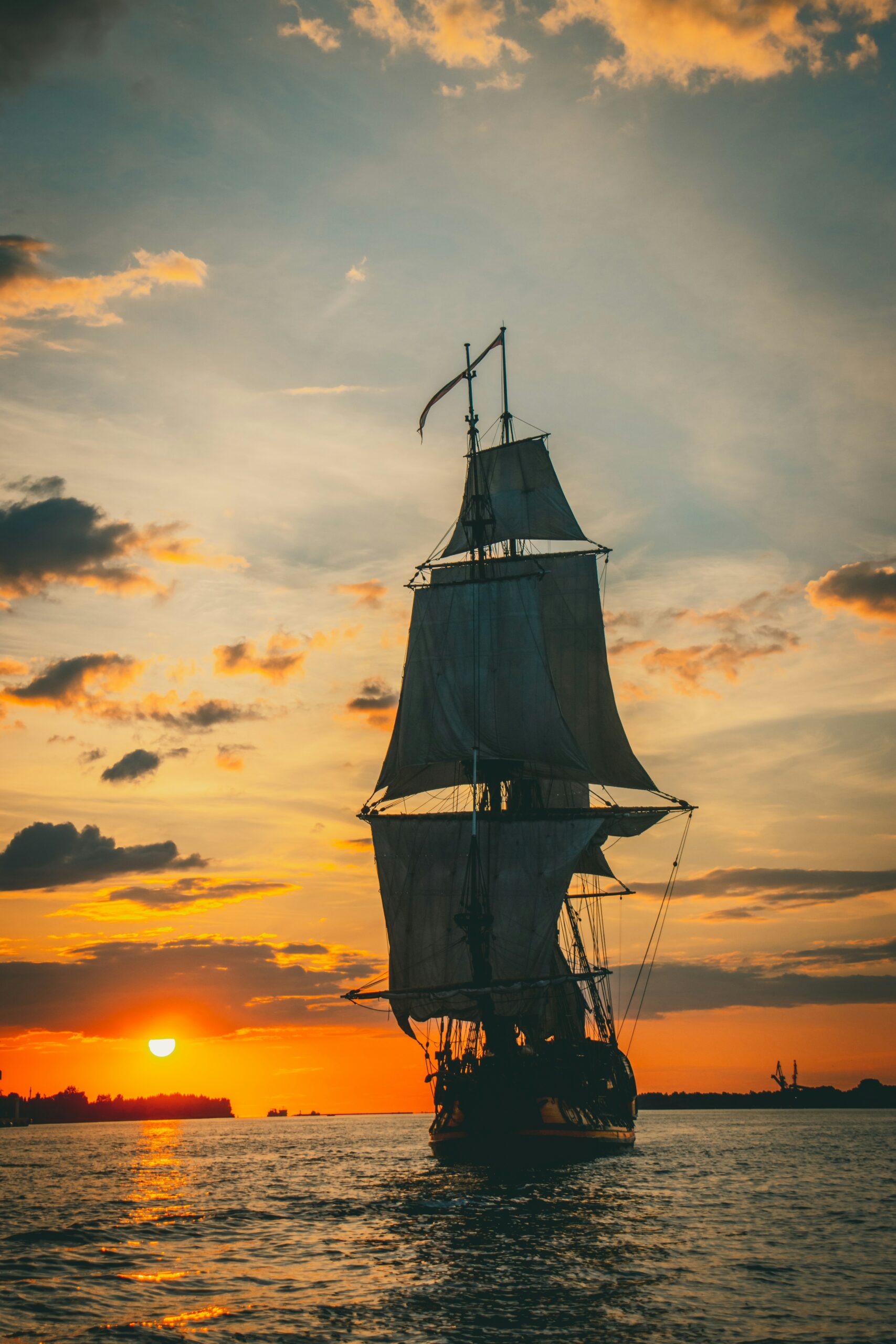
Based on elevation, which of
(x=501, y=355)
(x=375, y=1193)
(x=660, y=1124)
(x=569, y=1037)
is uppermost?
(x=501, y=355)

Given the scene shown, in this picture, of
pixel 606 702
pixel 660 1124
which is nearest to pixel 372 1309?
pixel 606 702

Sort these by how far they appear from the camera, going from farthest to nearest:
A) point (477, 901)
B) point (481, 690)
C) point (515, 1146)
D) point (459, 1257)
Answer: point (481, 690), point (477, 901), point (515, 1146), point (459, 1257)

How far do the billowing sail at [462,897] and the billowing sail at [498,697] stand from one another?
14.3ft

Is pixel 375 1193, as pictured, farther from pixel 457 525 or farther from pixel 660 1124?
pixel 660 1124

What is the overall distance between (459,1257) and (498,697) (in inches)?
1592

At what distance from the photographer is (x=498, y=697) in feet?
232

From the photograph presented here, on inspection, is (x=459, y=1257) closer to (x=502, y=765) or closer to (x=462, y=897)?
(x=462, y=897)

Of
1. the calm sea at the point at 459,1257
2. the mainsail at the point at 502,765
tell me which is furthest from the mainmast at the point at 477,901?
the calm sea at the point at 459,1257

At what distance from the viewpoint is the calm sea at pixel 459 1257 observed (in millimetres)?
25891

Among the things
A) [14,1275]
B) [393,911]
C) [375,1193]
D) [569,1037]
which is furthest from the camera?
[569,1037]

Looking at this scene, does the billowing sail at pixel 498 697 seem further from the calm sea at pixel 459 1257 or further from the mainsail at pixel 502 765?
the calm sea at pixel 459 1257

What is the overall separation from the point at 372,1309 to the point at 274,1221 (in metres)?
20.2

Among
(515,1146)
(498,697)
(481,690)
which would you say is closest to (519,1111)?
(515,1146)

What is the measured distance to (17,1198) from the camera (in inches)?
2375
